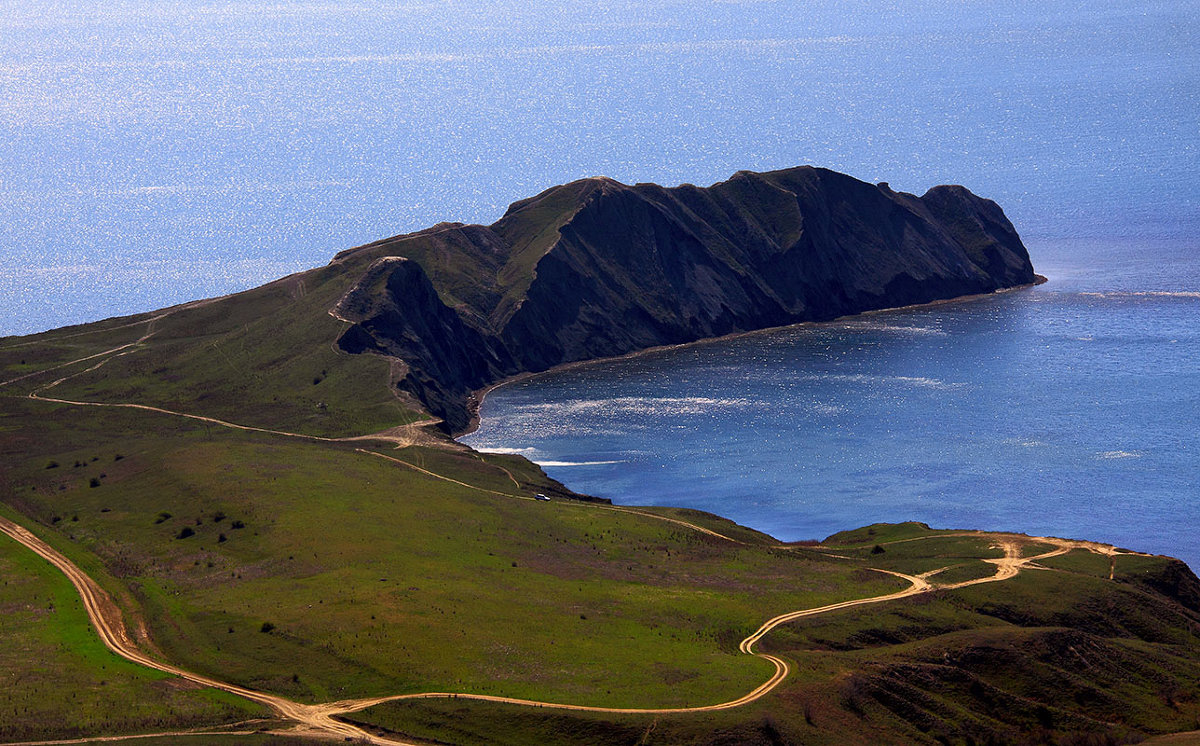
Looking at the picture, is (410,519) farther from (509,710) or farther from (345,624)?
(509,710)

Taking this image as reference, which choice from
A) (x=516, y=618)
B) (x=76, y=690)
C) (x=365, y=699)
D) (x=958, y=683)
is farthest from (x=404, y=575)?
(x=958, y=683)

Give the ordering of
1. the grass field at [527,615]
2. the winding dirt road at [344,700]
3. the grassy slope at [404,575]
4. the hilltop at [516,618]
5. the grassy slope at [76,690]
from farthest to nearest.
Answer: the grassy slope at [404,575] < the grass field at [527,615] < the hilltop at [516,618] < the winding dirt road at [344,700] < the grassy slope at [76,690]

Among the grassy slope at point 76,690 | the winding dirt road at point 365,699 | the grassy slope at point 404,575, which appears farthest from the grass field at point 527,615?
the winding dirt road at point 365,699

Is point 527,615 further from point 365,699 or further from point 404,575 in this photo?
point 365,699

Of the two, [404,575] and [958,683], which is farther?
[404,575]

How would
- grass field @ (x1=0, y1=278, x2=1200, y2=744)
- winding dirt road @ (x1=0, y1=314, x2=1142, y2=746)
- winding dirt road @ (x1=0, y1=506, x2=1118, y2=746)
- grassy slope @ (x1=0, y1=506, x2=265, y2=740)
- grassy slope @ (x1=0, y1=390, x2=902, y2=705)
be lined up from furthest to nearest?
grassy slope @ (x1=0, y1=390, x2=902, y2=705) < grass field @ (x1=0, y1=278, x2=1200, y2=744) < winding dirt road @ (x1=0, y1=314, x2=1142, y2=746) < winding dirt road @ (x1=0, y1=506, x2=1118, y2=746) < grassy slope @ (x1=0, y1=506, x2=265, y2=740)

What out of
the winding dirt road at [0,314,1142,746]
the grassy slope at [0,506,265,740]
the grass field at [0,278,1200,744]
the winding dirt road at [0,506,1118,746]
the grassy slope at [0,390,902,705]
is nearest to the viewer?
the grassy slope at [0,506,265,740]

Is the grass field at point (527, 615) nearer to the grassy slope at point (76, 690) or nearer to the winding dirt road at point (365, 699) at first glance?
the grassy slope at point (76, 690)

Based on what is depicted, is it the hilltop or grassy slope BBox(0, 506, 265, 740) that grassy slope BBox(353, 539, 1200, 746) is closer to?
the hilltop

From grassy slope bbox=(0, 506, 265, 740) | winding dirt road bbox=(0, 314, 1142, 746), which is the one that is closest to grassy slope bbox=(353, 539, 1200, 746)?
winding dirt road bbox=(0, 314, 1142, 746)

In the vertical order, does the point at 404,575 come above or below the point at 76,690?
above

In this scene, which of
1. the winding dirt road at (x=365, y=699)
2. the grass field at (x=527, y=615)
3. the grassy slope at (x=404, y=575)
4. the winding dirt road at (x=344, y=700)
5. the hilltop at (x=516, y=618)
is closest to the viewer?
the winding dirt road at (x=344, y=700)

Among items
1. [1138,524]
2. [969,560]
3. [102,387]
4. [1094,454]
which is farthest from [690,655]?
[102,387]
